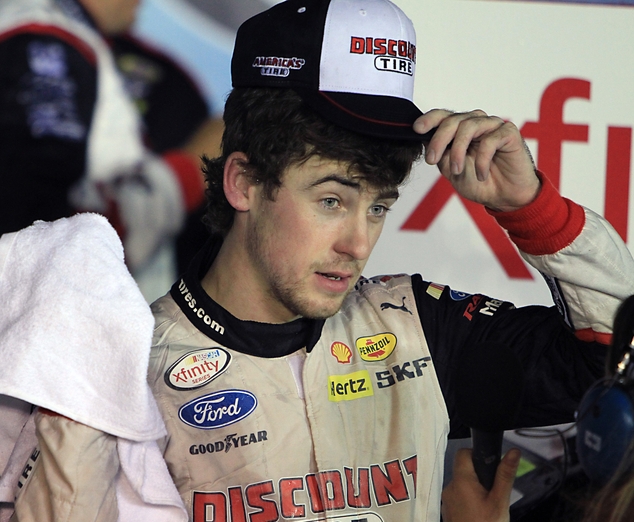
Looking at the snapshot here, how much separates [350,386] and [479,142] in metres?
0.42

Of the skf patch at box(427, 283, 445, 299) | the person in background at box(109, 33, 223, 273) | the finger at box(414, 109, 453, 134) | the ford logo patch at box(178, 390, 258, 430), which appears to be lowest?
the ford logo patch at box(178, 390, 258, 430)

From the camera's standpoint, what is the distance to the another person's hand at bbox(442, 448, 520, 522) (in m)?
1.03

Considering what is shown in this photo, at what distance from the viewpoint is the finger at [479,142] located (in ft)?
3.79

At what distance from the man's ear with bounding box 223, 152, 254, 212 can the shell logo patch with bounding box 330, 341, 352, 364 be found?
0.86ft

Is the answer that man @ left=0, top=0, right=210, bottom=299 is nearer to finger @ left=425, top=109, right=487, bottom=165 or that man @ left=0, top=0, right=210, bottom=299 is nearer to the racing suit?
the racing suit

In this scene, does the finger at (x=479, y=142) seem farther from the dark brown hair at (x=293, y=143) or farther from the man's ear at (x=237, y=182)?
the man's ear at (x=237, y=182)

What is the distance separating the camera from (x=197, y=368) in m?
1.24

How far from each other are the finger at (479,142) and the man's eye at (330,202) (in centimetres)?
18

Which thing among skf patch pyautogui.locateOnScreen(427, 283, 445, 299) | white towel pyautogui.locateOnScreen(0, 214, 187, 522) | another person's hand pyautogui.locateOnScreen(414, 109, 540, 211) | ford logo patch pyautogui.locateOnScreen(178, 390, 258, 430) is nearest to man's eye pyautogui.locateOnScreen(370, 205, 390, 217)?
another person's hand pyautogui.locateOnScreen(414, 109, 540, 211)

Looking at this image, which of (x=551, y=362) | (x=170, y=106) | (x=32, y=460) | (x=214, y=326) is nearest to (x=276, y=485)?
(x=214, y=326)

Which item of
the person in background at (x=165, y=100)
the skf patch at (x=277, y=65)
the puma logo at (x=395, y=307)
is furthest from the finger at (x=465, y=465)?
the person in background at (x=165, y=100)

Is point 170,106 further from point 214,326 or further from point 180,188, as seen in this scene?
point 214,326

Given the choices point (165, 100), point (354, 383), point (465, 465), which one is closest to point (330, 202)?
point (354, 383)

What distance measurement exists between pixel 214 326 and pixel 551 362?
53cm
